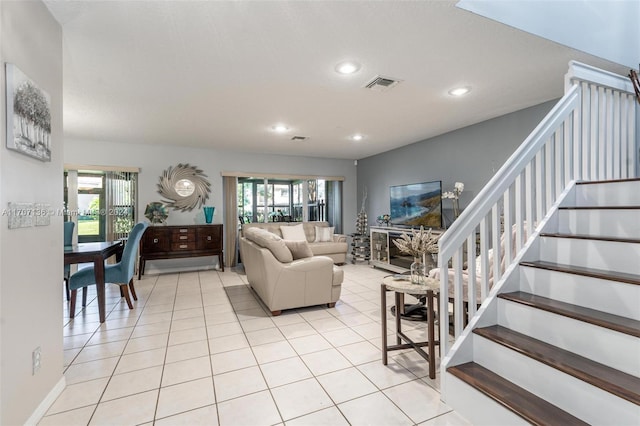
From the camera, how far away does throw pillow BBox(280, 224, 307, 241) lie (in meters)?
5.93

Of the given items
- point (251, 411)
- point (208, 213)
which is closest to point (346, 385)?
point (251, 411)

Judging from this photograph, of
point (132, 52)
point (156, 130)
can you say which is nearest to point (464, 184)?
point (132, 52)

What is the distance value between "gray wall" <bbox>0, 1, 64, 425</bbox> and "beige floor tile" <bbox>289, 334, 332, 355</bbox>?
162 cm

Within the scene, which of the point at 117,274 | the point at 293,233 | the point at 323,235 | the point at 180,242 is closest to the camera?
the point at 117,274

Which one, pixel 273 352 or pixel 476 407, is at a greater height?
pixel 476 407

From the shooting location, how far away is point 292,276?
3.21 m

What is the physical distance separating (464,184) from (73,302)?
5259 mm

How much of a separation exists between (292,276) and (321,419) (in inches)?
65.3

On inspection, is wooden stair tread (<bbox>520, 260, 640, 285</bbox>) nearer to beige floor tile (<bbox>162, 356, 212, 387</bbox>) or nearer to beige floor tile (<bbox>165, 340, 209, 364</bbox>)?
beige floor tile (<bbox>162, 356, 212, 387</bbox>)

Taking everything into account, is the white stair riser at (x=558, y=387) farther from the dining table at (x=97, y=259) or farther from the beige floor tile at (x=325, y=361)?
the dining table at (x=97, y=259)

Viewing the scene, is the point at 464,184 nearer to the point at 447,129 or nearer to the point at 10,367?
the point at 447,129

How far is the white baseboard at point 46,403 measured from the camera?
157 cm

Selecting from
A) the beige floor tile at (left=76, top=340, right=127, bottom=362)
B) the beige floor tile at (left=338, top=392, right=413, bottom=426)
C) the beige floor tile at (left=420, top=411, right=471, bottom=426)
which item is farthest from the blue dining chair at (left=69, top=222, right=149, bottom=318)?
the beige floor tile at (left=420, top=411, right=471, bottom=426)

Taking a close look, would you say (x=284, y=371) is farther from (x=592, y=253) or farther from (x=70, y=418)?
(x=592, y=253)
